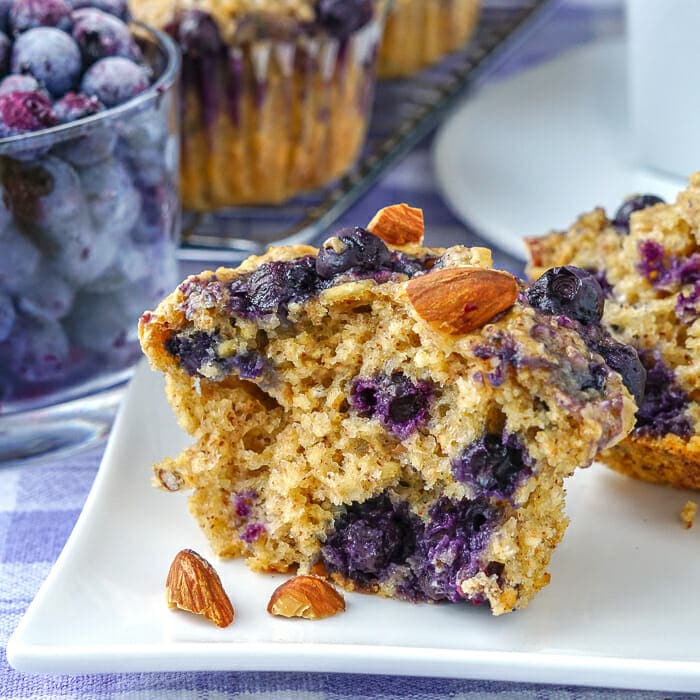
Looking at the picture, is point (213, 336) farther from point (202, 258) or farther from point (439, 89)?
point (439, 89)

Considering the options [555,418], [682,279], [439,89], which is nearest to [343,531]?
[555,418]

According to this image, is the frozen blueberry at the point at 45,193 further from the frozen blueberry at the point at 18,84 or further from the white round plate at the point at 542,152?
the white round plate at the point at 542,152

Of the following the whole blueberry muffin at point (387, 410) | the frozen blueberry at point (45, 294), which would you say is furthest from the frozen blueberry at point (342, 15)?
the whole blueberry muffin at point (387, 410)

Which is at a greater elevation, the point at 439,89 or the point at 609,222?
the point at 609,222

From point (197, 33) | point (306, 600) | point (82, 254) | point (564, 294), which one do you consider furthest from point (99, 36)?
point (306, 600)

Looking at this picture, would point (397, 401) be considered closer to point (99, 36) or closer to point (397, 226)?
point (397, 226)

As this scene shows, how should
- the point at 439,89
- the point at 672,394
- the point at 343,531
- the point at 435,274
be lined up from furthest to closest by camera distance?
1. the point at 439,89
2. the point at 672,394
3. the point at 343,531
4. the point at 435,274
